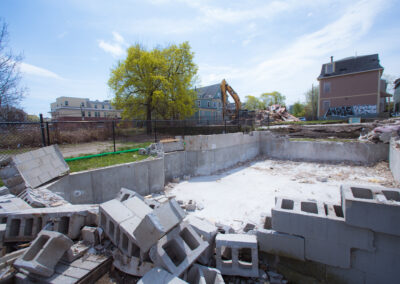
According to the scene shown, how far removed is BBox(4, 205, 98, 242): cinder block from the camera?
2.93 metres

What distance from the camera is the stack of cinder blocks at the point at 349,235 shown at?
275 cm

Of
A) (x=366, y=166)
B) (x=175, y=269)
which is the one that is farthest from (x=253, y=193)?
(x=366, y=166)

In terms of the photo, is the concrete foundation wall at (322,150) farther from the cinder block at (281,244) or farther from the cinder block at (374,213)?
the cinder block at (281,244)

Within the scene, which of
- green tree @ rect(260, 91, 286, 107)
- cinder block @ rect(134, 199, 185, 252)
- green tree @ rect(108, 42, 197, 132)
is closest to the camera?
cinder block @ rect(134, 199, 185, 252)

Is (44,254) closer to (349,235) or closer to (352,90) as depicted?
(349,235)

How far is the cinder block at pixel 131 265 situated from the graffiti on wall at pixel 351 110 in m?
31.0

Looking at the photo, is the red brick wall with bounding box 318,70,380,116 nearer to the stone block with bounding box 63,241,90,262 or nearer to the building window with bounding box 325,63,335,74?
the building window with bounding box 325,63,335,74

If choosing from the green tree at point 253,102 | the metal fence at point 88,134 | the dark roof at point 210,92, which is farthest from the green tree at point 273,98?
the metal fence at point 88,134

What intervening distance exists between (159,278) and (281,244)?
7.15ft

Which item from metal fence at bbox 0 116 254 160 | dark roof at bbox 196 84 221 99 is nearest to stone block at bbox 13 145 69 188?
metal fence at bbox 0 116 254 160

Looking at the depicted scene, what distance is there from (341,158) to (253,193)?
7525 mm

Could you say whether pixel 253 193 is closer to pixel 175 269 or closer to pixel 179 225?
pixel 179 225

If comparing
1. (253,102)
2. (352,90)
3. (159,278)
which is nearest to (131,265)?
(159,278)

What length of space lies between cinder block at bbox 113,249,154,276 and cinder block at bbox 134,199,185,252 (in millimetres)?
316
